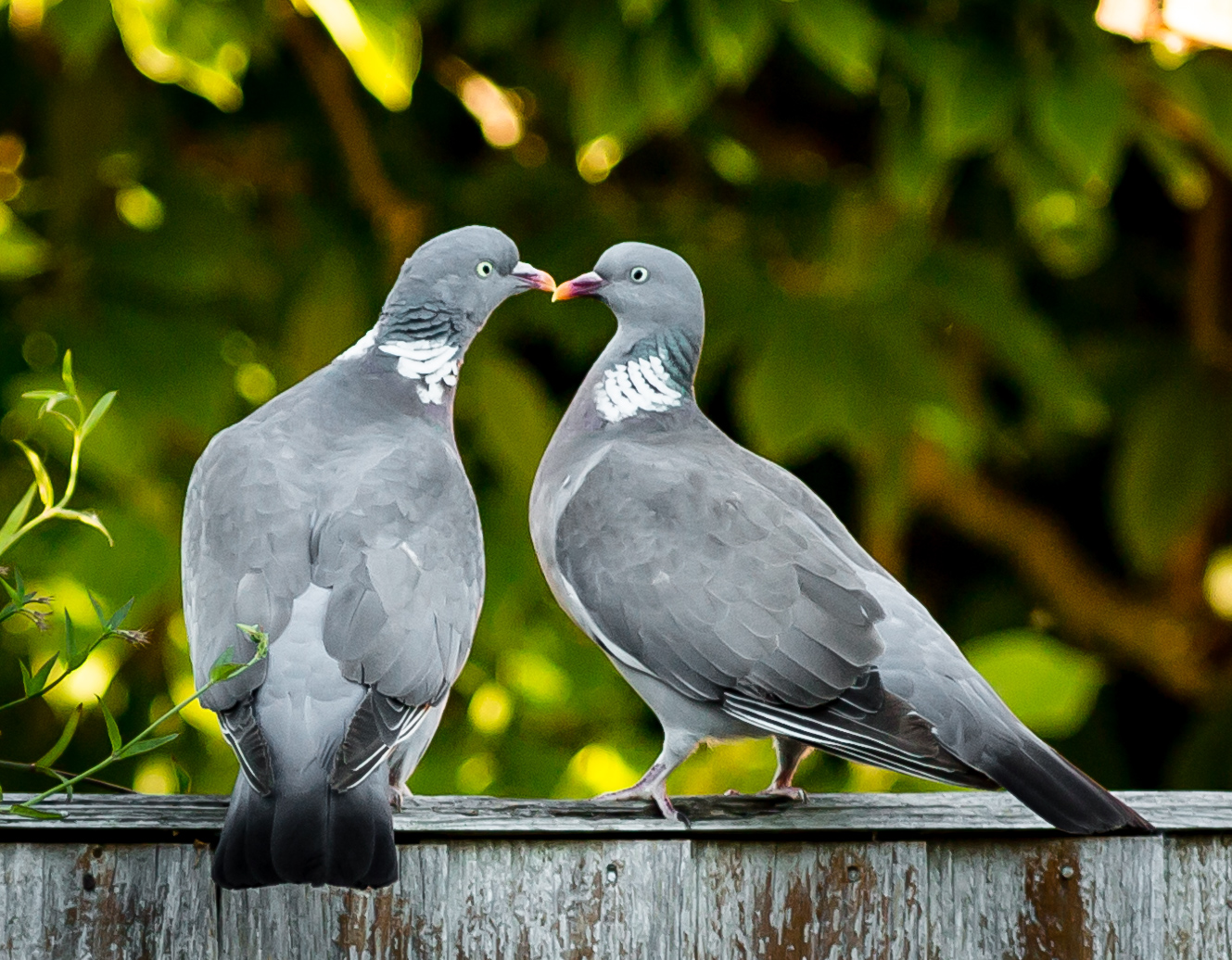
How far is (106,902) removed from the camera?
199 cm

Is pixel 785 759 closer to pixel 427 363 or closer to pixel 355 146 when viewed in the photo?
pixel 427 363

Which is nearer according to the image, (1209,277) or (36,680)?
(36,680)

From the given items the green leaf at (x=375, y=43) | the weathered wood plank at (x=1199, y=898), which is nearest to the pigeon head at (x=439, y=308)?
the green leaf at (x=375, y=43)

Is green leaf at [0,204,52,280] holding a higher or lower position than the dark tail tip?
higher

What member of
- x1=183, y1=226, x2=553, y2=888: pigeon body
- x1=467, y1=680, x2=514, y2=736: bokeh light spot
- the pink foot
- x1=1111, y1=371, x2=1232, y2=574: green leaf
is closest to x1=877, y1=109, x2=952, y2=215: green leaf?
x1=1111, y1=371, x2=1232, y2=574: green leaf

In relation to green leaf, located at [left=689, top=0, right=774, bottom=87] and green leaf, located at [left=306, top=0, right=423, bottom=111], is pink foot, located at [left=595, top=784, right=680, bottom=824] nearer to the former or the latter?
green leaf, located at [left=306, top=0, right=423, bottom=111]

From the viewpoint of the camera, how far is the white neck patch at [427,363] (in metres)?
2.58

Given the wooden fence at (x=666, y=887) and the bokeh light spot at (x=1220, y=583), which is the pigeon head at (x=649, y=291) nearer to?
the wooden fence at (x=666, y=887)

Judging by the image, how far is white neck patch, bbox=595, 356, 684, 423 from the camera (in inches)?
108

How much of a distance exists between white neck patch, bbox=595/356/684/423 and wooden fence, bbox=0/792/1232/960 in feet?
2.47

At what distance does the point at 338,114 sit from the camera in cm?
420

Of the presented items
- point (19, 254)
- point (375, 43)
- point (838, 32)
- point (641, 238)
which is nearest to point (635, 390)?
point (375, 43)

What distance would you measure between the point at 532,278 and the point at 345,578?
0.77 metres

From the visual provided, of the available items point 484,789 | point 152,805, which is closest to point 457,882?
point 152,805
